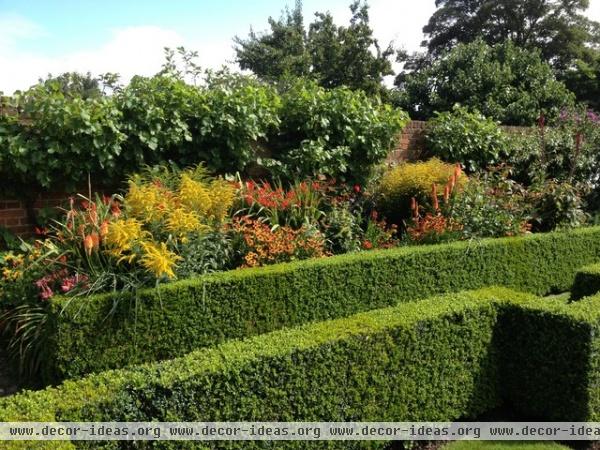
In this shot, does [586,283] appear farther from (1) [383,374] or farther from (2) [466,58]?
(2) [466,58]

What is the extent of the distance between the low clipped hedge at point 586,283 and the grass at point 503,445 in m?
1.92

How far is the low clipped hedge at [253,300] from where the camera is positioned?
373cm

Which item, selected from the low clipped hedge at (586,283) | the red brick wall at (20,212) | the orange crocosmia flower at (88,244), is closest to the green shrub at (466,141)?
the low clipped hedge at (586,283)

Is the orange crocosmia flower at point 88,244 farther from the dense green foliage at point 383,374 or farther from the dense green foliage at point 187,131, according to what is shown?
the dense green foliage at point 383,374

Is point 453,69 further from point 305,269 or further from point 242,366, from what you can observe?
point 242,366

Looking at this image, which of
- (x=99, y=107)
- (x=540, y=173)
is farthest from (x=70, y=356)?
(x=540, y=173)

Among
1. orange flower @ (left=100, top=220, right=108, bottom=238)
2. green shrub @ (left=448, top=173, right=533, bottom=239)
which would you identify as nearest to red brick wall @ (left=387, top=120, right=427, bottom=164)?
green shrub @ (left=448, top=173, right=533, bottom=239)

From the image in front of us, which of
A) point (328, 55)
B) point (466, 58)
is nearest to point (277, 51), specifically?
point (328, 55)

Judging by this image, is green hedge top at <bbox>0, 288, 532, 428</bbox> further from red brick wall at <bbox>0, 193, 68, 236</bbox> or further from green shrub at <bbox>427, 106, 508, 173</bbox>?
green shrub at <bbox>427, 106, 508, 173</bbox>

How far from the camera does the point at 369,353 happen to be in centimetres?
320

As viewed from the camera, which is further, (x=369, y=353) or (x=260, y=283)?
(x=260, y=283)

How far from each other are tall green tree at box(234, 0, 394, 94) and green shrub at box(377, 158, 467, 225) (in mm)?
14722

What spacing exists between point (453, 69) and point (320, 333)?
1258 cm

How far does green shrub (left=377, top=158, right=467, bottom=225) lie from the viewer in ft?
22.8
